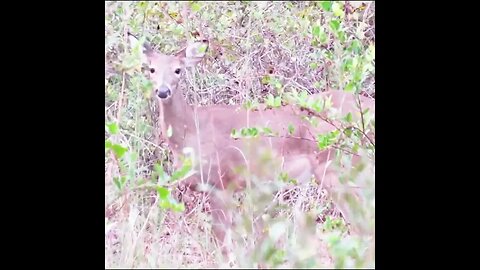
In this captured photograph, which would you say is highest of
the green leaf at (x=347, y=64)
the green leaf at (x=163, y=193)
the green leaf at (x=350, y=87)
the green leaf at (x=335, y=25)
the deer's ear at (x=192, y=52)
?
the green leaf at (x=335, y=25)

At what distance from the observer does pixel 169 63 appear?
400 centimetres

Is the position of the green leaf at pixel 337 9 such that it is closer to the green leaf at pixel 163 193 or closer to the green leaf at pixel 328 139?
the green leaf at pixel 328 139

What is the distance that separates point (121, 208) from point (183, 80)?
29.7 inches

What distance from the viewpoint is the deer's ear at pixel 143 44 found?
387 cm

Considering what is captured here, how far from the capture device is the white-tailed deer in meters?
3.95

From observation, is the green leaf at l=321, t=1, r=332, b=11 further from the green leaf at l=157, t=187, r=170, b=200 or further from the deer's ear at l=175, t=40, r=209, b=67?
the green leaf at l=157, t=187, r=170, b=200

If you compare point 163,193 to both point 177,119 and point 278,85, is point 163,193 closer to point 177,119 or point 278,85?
point 278,85

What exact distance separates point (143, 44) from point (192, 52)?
21 centimetres

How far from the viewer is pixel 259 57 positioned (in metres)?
4.13

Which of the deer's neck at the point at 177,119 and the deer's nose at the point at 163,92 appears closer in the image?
the deer's nose at the point at 163,92

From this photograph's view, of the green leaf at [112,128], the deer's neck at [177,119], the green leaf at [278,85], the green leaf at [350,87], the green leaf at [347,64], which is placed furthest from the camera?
the deer's neck at [177,119]

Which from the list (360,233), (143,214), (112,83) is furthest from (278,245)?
(112,83)

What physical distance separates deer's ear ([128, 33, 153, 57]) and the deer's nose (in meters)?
0.18

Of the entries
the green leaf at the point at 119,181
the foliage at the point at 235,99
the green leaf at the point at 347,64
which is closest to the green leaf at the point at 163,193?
the foliage at the point at 235,99
